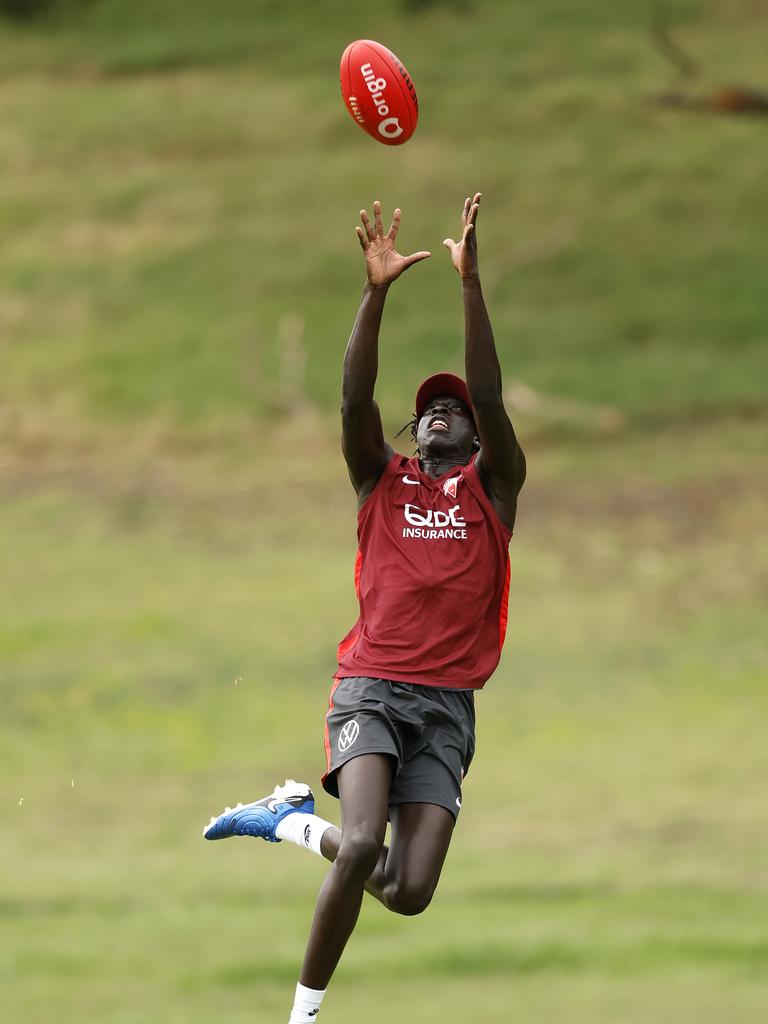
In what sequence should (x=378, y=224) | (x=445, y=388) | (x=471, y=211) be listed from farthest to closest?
1. (x=445, y=388)
2. (x=378, y=224)
3. (x=471, y=211)

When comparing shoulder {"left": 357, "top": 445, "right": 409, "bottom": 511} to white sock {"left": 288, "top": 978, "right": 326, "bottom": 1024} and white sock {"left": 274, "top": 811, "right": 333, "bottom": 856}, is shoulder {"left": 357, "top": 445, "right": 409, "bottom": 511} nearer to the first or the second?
white sock {"left": 274, "top": 811, "right": 333, "bottom": 856}

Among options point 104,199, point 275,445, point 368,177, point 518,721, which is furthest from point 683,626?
point 104,199

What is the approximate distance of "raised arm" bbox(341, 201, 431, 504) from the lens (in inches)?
318

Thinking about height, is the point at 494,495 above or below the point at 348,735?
above

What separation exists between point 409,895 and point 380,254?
8.92ft

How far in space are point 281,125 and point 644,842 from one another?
2592 centimetres

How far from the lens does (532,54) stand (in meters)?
44.1

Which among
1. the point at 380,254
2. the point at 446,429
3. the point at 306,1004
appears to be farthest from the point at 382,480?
the point at 306,1004

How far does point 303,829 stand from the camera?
855 centimetres

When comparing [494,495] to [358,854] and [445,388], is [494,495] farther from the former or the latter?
[358,854]

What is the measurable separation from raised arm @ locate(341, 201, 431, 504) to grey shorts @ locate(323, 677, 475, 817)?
1.02 m

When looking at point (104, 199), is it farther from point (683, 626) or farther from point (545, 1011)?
point (545, 1011)

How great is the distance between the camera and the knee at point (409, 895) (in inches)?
305

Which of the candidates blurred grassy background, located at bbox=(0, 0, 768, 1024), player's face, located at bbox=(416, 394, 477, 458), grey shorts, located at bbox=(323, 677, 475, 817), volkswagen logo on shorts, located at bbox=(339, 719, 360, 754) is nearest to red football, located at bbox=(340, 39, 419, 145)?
player's face, located at bbox=(416, 394, 477, 458)
